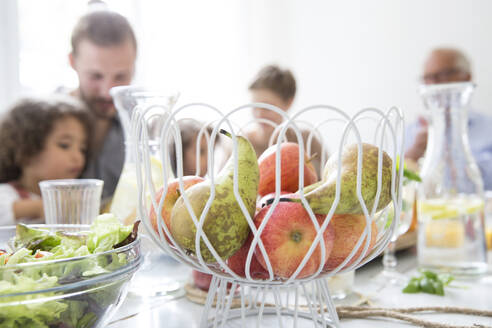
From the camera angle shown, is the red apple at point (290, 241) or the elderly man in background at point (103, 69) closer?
the red apple at point (290, 241)

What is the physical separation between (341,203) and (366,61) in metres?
3.00

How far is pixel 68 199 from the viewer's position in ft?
1.90

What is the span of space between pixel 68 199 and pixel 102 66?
864 millimetres

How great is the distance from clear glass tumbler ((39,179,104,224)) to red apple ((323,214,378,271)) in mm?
338

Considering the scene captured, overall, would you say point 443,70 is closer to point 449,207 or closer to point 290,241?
point 449,207

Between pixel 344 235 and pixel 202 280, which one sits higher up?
pixel 344 235

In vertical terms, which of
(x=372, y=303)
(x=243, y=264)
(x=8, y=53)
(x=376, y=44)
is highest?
(x=376, y=44)

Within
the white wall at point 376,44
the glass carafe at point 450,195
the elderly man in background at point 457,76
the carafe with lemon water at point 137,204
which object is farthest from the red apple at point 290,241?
the white wall at point 376,44

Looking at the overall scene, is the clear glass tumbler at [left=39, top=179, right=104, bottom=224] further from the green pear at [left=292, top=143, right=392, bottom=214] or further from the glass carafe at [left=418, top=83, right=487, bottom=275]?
the glass carafe at [left=418, top=83, right=487, bottom=275]

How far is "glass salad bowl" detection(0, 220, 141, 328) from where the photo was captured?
0.32 metres

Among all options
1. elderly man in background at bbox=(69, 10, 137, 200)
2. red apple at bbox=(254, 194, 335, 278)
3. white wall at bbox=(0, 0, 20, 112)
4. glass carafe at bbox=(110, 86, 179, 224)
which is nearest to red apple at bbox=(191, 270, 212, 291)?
glass carafe at bbox=(110, 86, 179, 224)

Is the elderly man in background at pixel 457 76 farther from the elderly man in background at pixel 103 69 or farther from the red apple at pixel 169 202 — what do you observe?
the red apple at pixel 169 202

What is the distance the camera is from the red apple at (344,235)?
39 centimetres

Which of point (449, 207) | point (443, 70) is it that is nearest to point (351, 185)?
point (449, 207)
